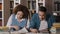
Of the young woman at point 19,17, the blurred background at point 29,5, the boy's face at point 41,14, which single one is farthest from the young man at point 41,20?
the blurred background at point 29,5

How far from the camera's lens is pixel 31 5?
14.1 feet

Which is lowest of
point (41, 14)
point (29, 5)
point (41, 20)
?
point (41, 20)

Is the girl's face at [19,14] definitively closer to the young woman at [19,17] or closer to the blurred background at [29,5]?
the young woman at [19,17]

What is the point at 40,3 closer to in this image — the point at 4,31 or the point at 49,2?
→ the point at 49,2

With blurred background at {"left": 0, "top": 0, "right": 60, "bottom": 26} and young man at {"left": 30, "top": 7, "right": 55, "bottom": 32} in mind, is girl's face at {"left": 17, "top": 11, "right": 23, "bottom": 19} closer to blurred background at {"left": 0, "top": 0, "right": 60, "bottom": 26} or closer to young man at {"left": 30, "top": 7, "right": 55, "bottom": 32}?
young man at {"left": 30, "top": 7, "right": 55, "bottom": 32}

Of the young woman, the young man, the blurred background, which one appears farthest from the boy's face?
the blurred background

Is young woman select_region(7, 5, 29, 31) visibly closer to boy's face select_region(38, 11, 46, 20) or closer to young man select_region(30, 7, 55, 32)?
young man select_region(30, 7, 55, 32)

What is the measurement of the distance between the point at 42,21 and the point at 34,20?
0.52 feet

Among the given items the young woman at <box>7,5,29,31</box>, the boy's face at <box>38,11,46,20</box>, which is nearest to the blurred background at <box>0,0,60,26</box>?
the young woman at <box>7,5,29,31</box>

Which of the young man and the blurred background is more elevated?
the blurred background

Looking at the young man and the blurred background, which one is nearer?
the young man

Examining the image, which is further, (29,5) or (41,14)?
(29,5)

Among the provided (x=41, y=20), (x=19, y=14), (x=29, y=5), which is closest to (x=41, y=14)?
(x=41, y=20)

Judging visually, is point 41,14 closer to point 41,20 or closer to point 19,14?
point 41,20
